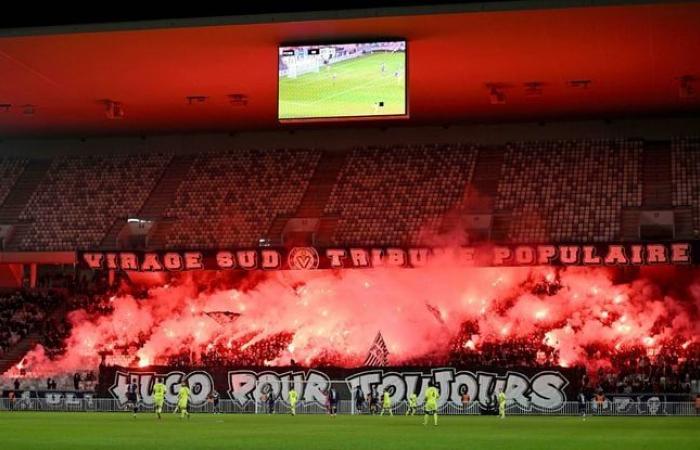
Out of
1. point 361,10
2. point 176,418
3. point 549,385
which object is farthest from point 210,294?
point 361,10

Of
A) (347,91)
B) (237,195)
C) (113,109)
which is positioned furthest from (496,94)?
(113,109)

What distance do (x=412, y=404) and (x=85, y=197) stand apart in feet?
68.8

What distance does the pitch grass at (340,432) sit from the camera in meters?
26.9

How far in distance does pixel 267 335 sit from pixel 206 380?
16.6 ft

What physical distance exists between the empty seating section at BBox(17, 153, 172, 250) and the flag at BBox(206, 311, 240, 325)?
620 centimetres

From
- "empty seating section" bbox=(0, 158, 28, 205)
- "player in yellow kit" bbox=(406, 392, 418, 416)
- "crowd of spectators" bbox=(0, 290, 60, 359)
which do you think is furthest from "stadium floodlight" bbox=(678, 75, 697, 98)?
"empty seating section" bbox=(0, 158, 28, 205)

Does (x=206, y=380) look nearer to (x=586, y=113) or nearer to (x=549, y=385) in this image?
(x=549, y=385)

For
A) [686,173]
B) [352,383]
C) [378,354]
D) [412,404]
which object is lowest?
[412,404]

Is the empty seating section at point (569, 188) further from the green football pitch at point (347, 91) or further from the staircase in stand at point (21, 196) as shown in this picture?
the staircase in stand at point (21, 196)

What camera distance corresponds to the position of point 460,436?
30875mm

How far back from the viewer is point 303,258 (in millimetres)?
50375

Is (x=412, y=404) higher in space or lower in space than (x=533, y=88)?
lower

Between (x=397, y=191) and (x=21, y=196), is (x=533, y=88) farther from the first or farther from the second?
(x=21, y=196)

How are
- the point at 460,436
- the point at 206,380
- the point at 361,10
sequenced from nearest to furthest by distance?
the point at 460,436
the point at 361,10
the point at 206,380
